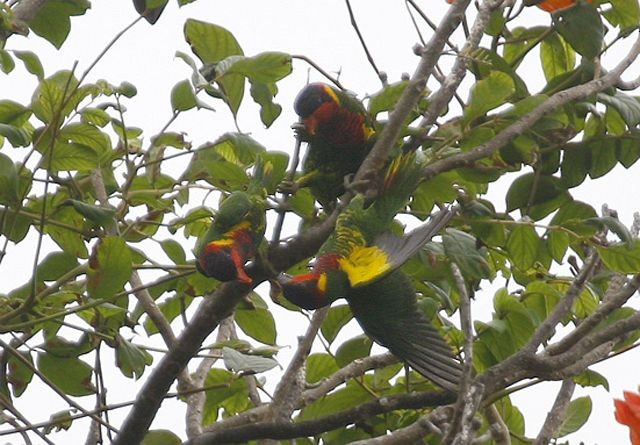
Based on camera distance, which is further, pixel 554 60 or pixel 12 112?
pixel 554 60

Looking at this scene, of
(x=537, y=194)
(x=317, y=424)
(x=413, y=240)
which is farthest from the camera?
(x=537, y=194)

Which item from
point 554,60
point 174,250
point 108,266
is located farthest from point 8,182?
point 554,60

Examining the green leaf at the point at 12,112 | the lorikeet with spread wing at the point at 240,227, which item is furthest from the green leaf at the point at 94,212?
the green leaf at the point at 12,112

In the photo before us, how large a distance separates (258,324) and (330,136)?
1.30ft

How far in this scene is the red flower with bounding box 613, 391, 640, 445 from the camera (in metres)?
1.23

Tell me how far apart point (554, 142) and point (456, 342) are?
1.37 ft

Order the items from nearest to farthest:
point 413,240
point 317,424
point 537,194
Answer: point 317,424 → point 413,240 → point 537,194

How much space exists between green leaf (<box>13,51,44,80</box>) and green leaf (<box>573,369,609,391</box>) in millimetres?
1186

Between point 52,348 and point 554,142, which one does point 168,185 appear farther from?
point 554,142

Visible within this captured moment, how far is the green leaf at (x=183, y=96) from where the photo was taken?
1.97 meters

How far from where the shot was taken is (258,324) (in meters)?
2.21

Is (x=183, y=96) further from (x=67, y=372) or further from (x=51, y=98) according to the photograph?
(x=67, y=372)

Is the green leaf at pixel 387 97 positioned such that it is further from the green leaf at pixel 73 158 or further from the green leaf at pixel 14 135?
the green leaf at pixel 14 135

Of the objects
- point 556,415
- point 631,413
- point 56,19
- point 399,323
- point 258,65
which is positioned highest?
point 56,19
